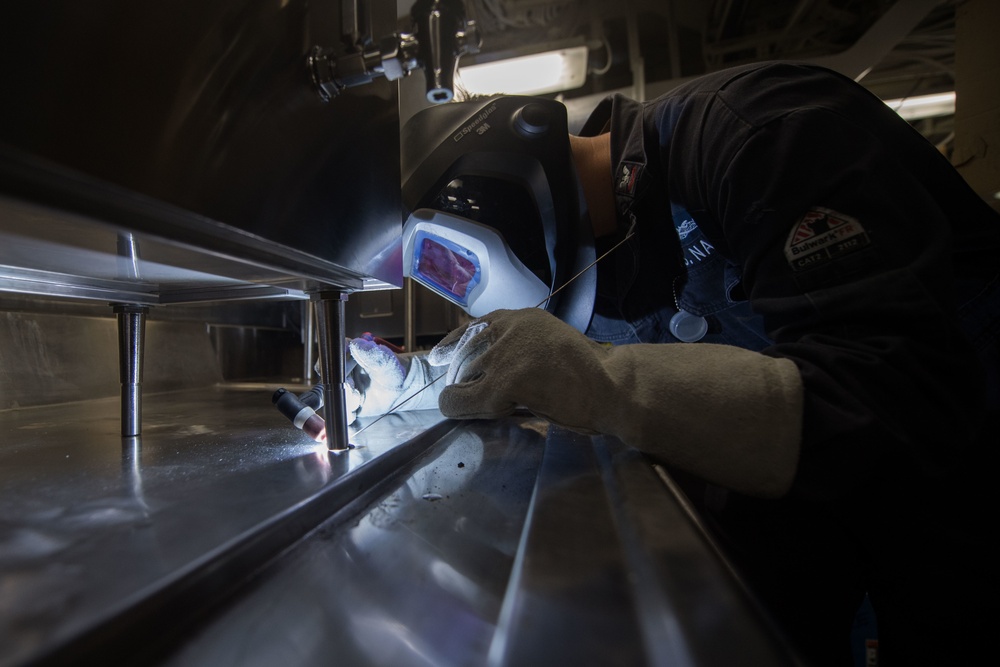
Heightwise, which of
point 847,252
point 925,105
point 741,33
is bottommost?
point 847,252

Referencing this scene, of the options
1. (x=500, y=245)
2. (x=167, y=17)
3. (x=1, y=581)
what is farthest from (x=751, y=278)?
(x=1, y=581)

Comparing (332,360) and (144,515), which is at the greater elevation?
(332,360)

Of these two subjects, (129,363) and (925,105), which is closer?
(129,363)

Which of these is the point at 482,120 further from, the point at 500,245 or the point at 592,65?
the point at 592,65

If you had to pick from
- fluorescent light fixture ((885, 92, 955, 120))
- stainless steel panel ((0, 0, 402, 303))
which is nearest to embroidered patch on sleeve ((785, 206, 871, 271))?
stainless steel panel ((0, 0, 402, 303))

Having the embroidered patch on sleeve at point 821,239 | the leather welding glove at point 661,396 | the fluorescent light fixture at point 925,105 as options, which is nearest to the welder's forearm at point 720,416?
the leather welding glove at point 661,396

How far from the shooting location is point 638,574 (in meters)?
0.29

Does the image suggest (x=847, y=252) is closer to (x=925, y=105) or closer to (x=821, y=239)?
(x=821, y=239)

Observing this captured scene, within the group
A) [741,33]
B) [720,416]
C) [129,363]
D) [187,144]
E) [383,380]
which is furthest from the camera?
[741,33]

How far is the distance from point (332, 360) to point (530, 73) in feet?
6.03

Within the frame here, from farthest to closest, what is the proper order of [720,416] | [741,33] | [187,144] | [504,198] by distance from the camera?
[741,33]
[504,198]
[720,416]
[187,144]

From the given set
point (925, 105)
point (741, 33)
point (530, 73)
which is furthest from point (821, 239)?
point (925, 105)

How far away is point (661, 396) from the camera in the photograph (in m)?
0.51

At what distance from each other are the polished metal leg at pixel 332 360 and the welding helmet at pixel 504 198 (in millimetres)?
337
